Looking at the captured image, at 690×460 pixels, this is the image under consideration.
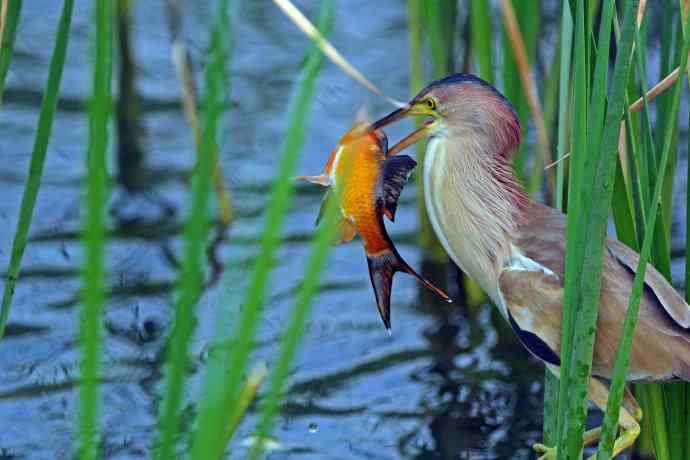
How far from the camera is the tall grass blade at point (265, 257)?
3.63 ft

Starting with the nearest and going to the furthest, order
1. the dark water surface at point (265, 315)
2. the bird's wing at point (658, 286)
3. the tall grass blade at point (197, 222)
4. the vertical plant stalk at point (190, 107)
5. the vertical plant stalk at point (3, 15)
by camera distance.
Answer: the tall grass blade at point (197, 222) → the vertical plant stalk at point (3, 15) → the bird's wing at point (658, 286) → the dark water surface at point (265, 315) → the vertical plant stalk at point (190, 107)

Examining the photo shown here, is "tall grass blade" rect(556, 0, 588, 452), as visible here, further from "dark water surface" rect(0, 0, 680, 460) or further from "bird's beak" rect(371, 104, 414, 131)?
"dark water surface" rect(0, 0, 680, 460)

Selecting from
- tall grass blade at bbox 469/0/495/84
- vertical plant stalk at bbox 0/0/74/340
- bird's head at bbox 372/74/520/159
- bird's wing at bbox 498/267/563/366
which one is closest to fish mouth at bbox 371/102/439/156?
bird's head at bbox 372/74/520/159

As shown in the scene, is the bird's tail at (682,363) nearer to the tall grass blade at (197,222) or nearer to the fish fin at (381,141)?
the fish fin at (381,141)

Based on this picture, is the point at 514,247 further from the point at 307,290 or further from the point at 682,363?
the point at 307,290

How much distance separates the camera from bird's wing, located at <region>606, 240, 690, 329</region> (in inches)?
93.1

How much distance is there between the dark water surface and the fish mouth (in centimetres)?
22

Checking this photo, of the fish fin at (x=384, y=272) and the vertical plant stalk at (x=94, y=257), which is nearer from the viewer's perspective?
the vertical plant stalk at (x=94, y=257)

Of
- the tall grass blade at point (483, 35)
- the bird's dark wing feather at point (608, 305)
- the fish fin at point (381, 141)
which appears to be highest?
the tall grass blade at point (483, 35)

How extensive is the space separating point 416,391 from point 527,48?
0.91 metres


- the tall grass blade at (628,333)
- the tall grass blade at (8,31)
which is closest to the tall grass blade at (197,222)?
the tall grass blade at (628,333)

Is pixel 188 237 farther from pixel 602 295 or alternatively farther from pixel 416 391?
pixel 416 391

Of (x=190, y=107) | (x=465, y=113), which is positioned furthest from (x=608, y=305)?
(x=190, y=107)

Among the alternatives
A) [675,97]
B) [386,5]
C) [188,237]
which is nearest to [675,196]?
[386,5]
